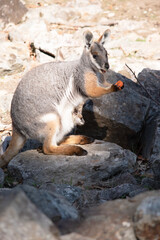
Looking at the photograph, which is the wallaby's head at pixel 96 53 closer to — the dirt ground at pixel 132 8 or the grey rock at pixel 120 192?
the grey rock at pixel 120 192

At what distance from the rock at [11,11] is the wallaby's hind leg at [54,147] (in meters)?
6.40

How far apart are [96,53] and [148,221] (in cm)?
342

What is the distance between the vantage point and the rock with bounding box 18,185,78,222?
7.77ft

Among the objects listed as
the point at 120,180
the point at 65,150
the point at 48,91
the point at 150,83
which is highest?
the point at 48,91

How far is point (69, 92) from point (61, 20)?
591 centimetres

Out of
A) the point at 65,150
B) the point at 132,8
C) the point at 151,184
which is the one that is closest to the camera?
the point at 151,184

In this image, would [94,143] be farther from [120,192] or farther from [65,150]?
[120,192]

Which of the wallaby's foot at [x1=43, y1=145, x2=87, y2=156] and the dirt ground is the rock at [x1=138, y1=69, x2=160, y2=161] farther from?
the dirt ground

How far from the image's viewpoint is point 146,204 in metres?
2.25

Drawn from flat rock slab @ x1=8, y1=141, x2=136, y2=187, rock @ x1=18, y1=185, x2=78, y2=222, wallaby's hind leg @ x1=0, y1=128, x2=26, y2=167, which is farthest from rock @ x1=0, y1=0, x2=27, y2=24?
rock @ x1=18, y1=185, x2=78, y2=222

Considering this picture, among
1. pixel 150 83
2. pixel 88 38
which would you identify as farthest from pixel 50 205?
pixel 150 83

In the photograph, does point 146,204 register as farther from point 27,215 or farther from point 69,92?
point 69,92

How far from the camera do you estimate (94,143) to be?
218 inches

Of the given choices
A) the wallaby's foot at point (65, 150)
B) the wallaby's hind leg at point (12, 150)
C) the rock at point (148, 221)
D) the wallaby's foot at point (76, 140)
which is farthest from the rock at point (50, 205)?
the wallaby's hind leg at point (12, 150)
